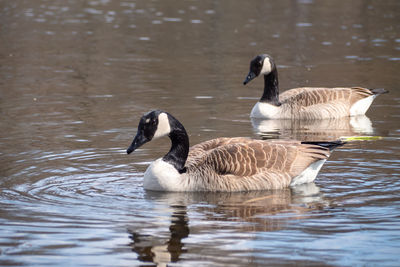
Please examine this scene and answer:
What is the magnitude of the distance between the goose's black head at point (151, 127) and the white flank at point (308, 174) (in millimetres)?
1953

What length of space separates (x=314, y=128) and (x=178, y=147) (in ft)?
18.5

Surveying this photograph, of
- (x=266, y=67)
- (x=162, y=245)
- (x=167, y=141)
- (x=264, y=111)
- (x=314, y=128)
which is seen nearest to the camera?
(x=162, y=245)

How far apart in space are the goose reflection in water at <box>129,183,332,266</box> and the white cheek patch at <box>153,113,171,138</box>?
0.81m

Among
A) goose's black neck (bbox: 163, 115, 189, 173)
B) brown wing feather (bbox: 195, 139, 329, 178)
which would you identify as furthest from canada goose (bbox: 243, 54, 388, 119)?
goose's black neck (bbox: 163, 115, 189, 173)

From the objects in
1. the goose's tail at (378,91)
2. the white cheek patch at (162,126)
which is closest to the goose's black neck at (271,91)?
the goose's tail at (378,91)

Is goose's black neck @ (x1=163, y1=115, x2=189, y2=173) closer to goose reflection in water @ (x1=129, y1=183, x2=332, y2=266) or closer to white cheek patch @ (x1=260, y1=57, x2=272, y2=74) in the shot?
goose reflection in water @ (x1=129, y1=183, x2=332, y2=266)

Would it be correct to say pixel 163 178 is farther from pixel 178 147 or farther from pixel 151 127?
pixel 151 127

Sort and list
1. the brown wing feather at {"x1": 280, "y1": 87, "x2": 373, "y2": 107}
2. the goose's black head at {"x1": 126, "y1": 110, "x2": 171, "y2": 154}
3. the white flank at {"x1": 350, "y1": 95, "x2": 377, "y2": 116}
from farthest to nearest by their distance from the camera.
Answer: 1. the white flank at {"x1": 350, "y1": 95, "x2": 377, "y2": 116}
2. the brown wing feather at {"x1": 280, "y1": 87, "x2": 373, "y2": 107}
3. the goose's black head at {"x1": 126, "y1": 110, "x2": 171, "y2": 154}

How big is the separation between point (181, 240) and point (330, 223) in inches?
70.1

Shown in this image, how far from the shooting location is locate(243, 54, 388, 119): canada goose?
15.9m

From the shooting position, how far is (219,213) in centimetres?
891

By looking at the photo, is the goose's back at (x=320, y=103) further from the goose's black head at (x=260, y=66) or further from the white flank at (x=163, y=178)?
the white flank at (x=163, y=178)

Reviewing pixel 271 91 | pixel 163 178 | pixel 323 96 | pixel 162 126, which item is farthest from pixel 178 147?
pixel 323 96

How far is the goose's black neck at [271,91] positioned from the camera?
52.8ft
